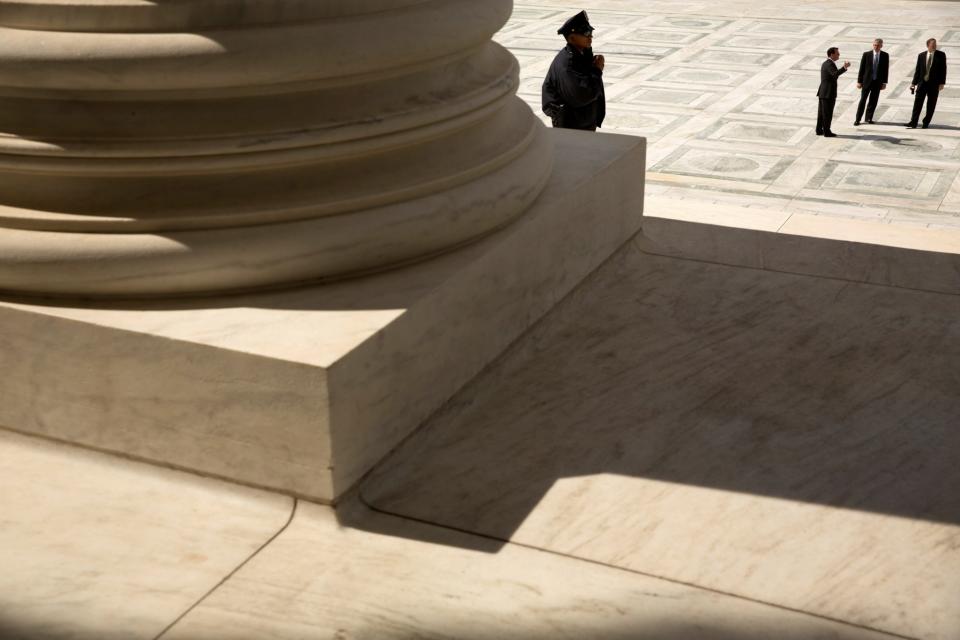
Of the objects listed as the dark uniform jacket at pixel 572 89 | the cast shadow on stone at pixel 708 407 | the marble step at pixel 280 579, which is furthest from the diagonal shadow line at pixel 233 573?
the dark uniform jacket at pixel 572 89

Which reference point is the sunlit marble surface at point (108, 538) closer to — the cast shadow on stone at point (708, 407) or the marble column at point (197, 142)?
the cast shadow on stone at point (708, 407)

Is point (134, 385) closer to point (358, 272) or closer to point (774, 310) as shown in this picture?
point (358, 272)

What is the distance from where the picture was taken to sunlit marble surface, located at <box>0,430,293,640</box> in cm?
380

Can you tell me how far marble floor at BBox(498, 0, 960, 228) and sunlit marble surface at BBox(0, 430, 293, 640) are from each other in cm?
459

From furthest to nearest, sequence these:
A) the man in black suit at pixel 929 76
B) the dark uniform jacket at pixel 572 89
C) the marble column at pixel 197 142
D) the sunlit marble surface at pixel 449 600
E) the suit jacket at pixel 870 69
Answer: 1. the suit jacket at pixel 870 69
2. the man in black suit at pixel 929 76
3. the dark uniform jacket at pixel 572 89
4. the marble column at pixel 197 142
5. the sunlit marble surface at pixel 449 600

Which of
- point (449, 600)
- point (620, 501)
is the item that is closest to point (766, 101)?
point (620, 501)

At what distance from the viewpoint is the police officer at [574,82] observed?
32.9 ft

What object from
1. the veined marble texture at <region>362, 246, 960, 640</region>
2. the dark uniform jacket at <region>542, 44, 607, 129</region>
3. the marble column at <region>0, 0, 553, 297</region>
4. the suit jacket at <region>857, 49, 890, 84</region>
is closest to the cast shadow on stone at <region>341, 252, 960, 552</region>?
the veined marble texture at <region>362, 246, 960, 640</region>

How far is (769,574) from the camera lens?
4031 mm

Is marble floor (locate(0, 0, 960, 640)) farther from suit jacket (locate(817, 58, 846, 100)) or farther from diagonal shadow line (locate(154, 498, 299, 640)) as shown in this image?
suit jacket (locate(817, 58, 846, 100))

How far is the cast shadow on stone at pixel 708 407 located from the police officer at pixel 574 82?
389cm

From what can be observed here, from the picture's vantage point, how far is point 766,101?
798 inches

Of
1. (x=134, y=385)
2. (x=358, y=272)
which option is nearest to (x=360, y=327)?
(x=358, y=272)

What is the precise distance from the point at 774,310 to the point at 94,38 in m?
3.67
